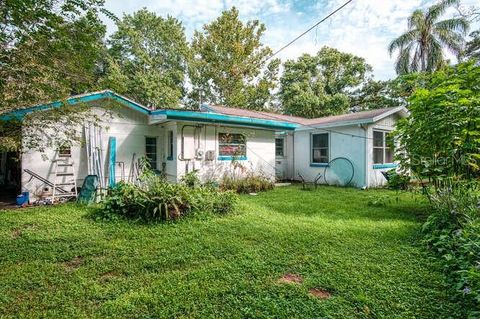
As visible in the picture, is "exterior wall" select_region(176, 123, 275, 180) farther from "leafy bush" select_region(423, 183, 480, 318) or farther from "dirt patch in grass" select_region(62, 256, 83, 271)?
"leafy bush" select_region(423, 183, 480, 318)

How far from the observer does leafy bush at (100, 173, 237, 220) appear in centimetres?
467

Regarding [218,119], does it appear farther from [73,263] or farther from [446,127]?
[73,263]

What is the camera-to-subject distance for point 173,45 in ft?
73.1

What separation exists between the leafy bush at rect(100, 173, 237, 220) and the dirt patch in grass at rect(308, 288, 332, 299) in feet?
9.39

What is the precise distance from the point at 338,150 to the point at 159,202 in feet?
24.8

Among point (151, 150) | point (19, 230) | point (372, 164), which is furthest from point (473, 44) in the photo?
point (19, 230)

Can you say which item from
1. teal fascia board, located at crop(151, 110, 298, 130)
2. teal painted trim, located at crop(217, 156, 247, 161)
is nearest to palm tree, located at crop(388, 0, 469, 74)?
teal fascia board, located at crop(151, 110, 298, 130)

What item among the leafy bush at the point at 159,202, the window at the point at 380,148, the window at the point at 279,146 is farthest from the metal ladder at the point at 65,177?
the window at the point at 380,148

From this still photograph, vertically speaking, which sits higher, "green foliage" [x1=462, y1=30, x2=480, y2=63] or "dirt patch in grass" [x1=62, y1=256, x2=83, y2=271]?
"green foliage" [x1=462, y1=30, x2=480, y2=63]

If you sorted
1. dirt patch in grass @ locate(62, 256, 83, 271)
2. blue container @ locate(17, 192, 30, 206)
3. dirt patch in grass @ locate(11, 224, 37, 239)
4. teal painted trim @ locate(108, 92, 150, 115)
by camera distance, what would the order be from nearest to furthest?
dirt patch in grass @ locate(62, 256, 83, 271) → dirt patch in grass @ locate(11, 224, 37, 239) → blue container @ locate(17, 192, 30, 206) → teal painted trim @ locate(108, 92, 150, 115)

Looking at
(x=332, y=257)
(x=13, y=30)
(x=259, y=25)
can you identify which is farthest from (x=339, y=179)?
(x=259, y=25)

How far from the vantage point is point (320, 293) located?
95.6 inches

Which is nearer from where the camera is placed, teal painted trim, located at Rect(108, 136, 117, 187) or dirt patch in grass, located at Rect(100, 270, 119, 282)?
dirt patch in grass, located at Rect(100, 270, 119, 282)

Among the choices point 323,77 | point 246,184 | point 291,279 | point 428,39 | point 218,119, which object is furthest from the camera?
point 323,77
